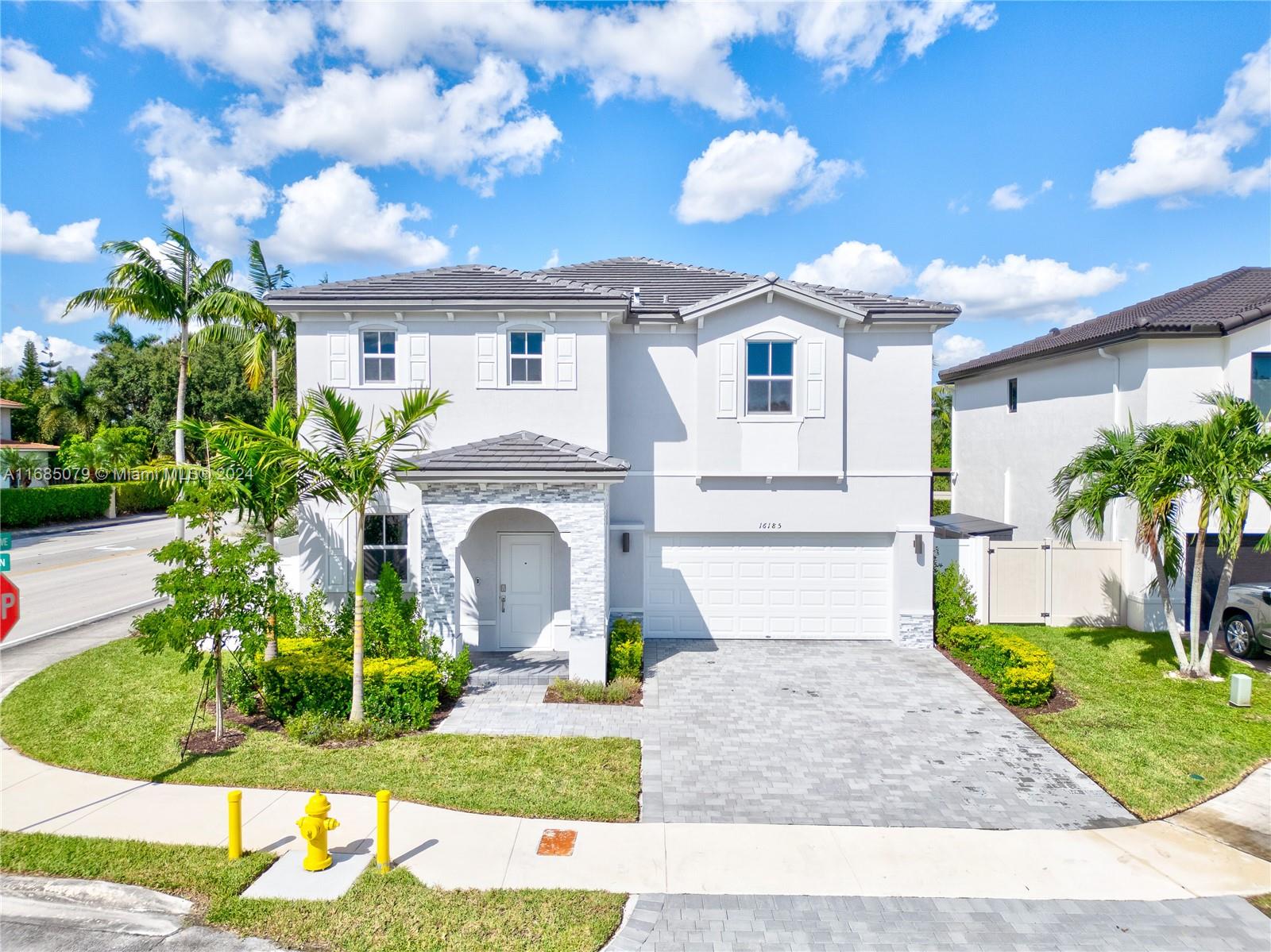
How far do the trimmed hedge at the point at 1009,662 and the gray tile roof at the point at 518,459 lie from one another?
7208 mm

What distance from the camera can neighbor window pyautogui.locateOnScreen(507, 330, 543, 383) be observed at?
530 inches

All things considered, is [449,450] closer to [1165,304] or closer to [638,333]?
[638,333]

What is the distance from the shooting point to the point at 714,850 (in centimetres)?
699

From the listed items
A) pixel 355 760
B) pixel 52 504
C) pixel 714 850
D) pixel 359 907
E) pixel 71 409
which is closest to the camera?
pixel 359 907

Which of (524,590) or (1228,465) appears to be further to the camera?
(524,590)

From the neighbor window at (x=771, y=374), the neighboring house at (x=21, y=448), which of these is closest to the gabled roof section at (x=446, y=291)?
the neighbor window at (x=771, y=374)

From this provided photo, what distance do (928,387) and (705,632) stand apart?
6.94 m

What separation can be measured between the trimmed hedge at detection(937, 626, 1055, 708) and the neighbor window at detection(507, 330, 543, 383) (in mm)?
9714

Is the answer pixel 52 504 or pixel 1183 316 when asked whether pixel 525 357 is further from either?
pixel 52 504

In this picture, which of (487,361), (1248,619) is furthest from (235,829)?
(1248,619)

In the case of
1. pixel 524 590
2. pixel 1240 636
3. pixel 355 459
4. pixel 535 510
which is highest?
pixel 355 459

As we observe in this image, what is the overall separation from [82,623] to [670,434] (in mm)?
14068

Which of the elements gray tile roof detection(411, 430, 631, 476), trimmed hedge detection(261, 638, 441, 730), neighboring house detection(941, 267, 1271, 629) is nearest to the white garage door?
gray tile roof detection(411, 430, 631, 476)

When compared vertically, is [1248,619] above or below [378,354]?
below
